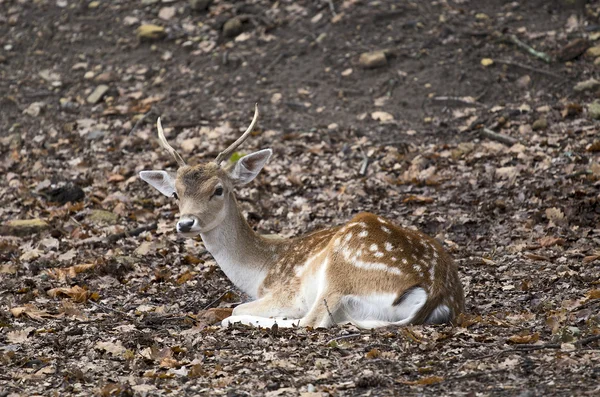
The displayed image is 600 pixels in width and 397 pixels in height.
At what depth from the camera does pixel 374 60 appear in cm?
1230

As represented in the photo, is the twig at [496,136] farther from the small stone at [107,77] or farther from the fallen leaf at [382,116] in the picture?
the small stone at [107,77]

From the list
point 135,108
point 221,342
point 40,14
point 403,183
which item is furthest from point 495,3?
point 221,342

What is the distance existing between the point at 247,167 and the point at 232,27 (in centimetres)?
688

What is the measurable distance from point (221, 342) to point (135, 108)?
7668mm

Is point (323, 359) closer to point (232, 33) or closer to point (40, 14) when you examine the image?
point (232, 33)

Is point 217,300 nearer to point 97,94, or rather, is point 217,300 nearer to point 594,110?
point 594,110

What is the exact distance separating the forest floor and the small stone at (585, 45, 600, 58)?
0.03 metres

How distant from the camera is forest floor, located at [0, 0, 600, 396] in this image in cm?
492

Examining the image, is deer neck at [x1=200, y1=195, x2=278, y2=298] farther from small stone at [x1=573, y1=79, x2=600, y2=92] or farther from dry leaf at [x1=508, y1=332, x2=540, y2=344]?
small stone at [x1=573, y1=79, x2=600, y2=92]

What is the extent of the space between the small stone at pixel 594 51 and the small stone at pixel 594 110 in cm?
137

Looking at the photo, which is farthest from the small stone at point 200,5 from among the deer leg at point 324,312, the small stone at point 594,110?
the deer leg at point 324,312

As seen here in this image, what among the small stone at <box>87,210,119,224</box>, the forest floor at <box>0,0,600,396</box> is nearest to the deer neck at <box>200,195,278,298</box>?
the forest floor at <box>0,0,600,396</box>

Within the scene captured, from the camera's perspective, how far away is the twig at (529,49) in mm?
11859

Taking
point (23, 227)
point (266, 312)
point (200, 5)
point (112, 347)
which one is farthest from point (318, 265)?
point (200, 5)
